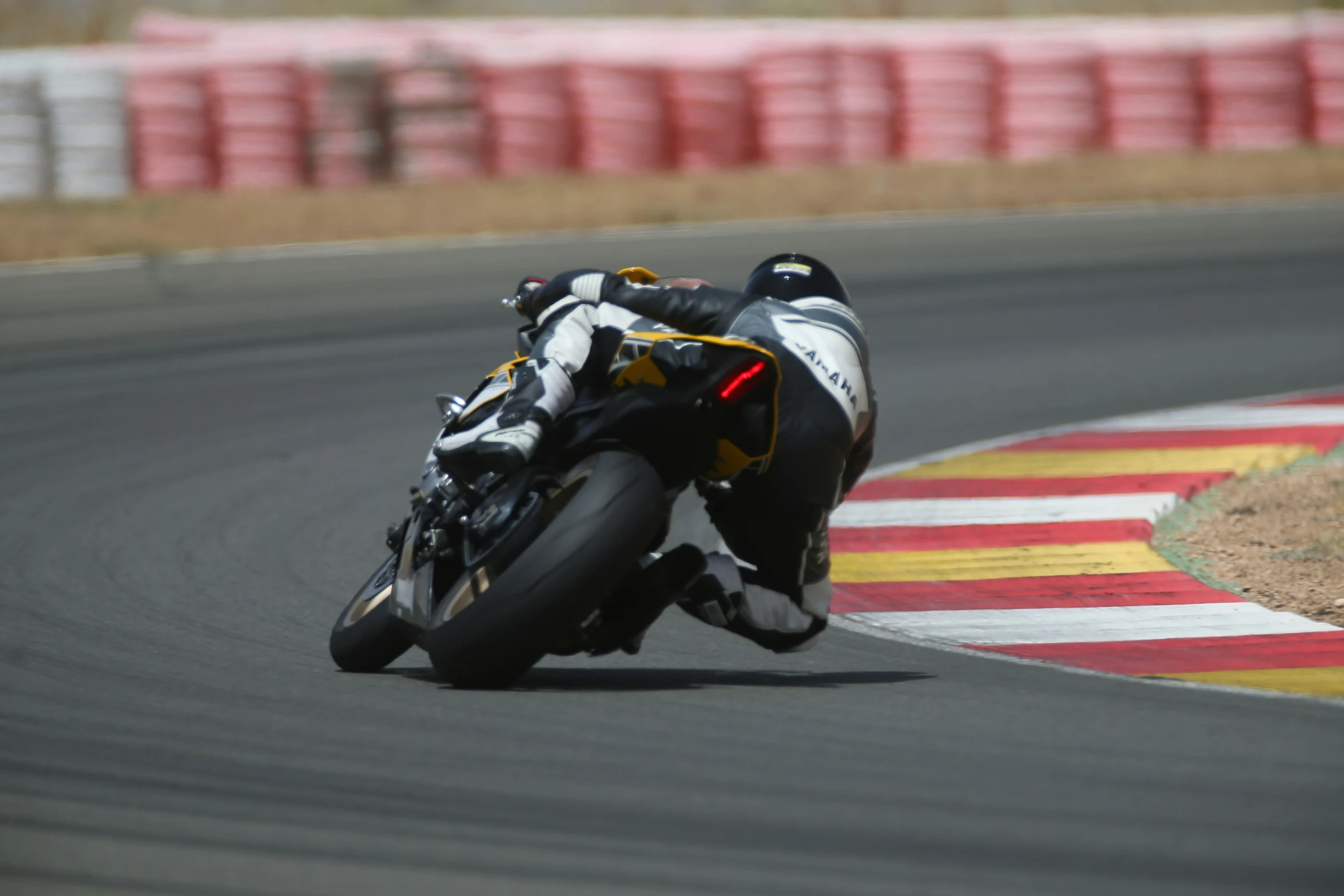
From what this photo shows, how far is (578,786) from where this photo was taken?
3.51 m

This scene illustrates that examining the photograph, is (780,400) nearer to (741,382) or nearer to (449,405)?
(741,382)

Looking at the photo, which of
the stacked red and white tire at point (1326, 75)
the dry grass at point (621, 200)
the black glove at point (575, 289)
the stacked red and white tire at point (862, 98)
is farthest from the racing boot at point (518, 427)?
the stacked red and white tire at point (1326, 75)

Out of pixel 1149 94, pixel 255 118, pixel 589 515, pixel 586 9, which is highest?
pixel 589 515

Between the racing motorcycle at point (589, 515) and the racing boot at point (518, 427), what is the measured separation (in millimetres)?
47

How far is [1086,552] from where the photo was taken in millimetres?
6340

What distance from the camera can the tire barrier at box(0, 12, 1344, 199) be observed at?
14.4 meters

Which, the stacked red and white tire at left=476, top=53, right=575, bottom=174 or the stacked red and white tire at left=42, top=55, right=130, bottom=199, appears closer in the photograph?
the stacked red and white tire at left=42, top=55, right=130, bottom=199

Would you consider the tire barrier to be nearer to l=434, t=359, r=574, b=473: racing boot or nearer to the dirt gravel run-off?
the dirt gravel run-off

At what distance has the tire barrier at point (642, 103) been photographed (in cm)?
1441

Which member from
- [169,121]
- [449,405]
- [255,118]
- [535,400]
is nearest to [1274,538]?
[449,405]

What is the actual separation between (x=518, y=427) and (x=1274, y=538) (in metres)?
3.22

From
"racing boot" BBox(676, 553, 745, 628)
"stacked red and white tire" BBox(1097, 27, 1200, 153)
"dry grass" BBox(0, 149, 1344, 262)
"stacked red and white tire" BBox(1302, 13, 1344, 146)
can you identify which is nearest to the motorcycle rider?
"racing boot" BBox(676, 553, 745, 628)

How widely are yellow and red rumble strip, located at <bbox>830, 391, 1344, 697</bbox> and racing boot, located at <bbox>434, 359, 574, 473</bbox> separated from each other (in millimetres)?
1566

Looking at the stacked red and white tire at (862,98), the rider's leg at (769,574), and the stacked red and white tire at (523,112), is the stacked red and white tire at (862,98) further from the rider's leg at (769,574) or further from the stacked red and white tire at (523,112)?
the rider's leg at (769,574)
